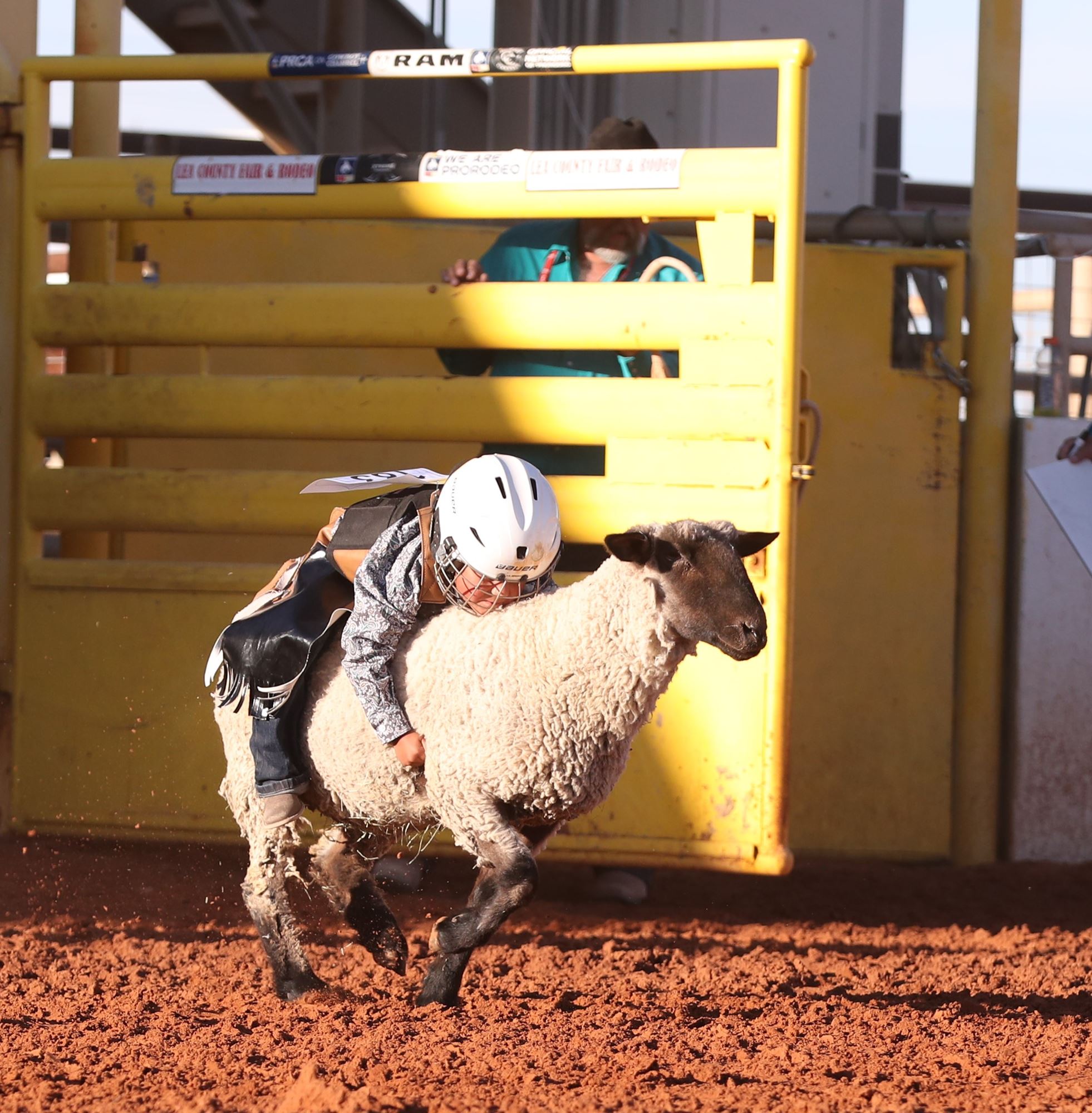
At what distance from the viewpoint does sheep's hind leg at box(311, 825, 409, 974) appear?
3953 mm

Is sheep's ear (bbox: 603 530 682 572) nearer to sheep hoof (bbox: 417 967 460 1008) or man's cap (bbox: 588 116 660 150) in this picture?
sheep hoof (bbox: 417 967 460 1008)

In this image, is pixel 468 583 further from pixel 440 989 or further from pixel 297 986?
pixel 297 986

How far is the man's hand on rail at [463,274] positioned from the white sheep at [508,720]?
5.10 feet

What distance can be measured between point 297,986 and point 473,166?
8.93 feet

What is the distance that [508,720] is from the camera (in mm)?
3670

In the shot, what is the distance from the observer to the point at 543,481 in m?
3.76

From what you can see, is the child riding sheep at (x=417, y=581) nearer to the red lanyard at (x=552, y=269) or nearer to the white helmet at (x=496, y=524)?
the white helmet at (x=496, y=524)

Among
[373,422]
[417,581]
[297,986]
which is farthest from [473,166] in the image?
A: [297,986]

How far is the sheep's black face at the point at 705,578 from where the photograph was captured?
340 centimetres

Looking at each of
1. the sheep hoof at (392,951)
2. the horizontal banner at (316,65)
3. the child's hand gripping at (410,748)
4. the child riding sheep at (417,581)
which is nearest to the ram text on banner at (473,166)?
the horizontal banner at (316,65)

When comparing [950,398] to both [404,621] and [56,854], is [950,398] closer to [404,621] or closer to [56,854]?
[404,621]

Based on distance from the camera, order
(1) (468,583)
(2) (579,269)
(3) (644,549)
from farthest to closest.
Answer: (2) (579,269), (1) (468,583), (3) (644,549)

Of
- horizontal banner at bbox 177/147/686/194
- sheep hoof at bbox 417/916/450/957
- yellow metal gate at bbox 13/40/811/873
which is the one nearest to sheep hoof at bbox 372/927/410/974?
sheep hoof at bbox 417/916/450/957

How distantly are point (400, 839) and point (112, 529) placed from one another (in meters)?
1.76
